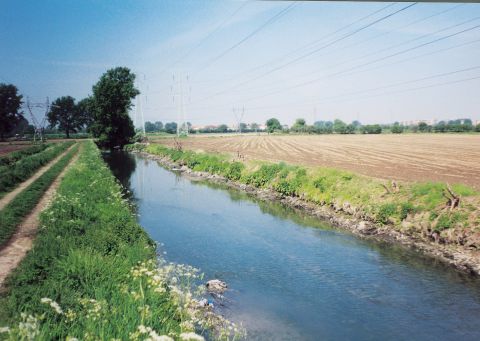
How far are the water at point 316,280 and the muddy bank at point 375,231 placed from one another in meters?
0.65

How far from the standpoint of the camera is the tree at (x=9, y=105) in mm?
34409

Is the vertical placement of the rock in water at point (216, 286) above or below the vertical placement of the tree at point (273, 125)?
below

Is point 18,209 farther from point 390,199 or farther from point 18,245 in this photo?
point 390,199

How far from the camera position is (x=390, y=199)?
1836 centimetres

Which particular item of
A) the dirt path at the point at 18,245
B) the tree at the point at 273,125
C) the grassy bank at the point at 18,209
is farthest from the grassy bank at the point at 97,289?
the tree at the point at 273,125

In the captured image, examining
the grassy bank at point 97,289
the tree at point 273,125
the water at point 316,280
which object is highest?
the tree at point 273,125

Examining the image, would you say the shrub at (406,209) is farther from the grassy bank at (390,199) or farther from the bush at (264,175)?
the bush at (264,175)

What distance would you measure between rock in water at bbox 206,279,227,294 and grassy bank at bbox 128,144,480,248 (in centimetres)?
950

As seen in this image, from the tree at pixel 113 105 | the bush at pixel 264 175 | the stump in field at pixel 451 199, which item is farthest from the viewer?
the tree at pixel 113 105

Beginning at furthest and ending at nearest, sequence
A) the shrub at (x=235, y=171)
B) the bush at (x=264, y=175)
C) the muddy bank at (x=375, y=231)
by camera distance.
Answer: the shrub at (x=235, y=171)
the bush at (x=264, y=175)
the muddy bank at (x=375, y=231)

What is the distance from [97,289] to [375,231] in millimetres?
13990

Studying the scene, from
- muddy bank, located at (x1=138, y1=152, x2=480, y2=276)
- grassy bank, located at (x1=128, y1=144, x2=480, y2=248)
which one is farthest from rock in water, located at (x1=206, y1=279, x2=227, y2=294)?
grassy bank, located at (x1=128, y1=144, x2=480, y2=248)

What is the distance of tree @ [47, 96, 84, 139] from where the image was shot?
129250 mm

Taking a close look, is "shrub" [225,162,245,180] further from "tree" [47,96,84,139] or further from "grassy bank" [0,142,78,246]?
Result: "tree" [47,96,84,139]
